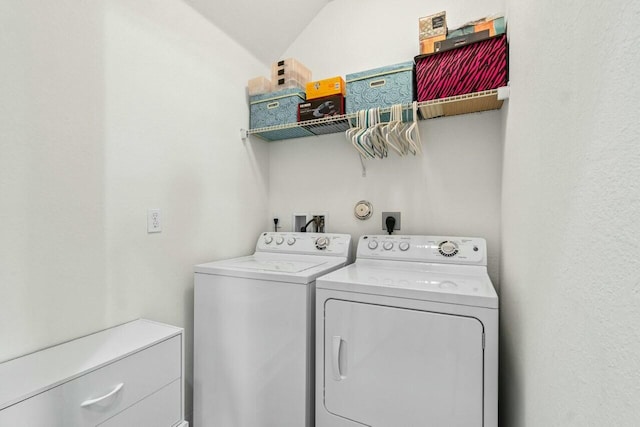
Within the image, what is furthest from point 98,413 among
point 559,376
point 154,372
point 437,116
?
point 437,116

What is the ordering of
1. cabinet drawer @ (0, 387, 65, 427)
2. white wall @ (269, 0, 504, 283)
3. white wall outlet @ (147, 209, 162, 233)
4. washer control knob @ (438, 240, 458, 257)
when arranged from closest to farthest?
cabinet drawer @ (0, 387, 65, 427) < white wall outlet @ (147, 209, 162, 233) < washer control knob @ (438, 240, 458, 257) < white wall @ (269, 0, 504, 283)

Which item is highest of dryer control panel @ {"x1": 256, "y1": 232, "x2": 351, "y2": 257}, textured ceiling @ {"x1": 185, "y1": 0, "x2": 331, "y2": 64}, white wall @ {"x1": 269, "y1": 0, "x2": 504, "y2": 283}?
textured ceiling @ {"x1": 185, "y1": 0, "x2": 331, "y2": 64}

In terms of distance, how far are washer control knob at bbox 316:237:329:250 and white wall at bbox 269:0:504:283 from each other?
206 mm

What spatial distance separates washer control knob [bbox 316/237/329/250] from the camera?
6.41 ft

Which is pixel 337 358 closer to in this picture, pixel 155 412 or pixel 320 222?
pixel 155 412

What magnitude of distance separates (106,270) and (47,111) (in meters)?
0.68

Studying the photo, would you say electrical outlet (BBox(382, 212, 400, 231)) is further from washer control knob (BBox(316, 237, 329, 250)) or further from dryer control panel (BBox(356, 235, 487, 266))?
washer control knob (BBox(316, 237, 329, 250))

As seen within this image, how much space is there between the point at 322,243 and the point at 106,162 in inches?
49.1

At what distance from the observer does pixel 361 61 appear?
213 cm

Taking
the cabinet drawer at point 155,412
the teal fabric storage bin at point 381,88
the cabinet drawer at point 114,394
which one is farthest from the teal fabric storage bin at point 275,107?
the cabinet drawer at point 155,412

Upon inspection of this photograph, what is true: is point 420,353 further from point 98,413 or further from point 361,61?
point 361,61

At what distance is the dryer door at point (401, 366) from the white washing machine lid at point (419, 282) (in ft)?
0.22

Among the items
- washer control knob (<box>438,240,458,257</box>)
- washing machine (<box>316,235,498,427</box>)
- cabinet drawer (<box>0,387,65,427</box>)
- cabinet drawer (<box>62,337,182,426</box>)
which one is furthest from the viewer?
washer control knob (<box>438,240,458,257</box>)

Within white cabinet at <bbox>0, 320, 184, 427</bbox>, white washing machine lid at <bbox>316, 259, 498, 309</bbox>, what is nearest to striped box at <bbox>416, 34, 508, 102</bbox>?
white washing machine lid at <bbox>316, 259, 498, 309</bbox>
